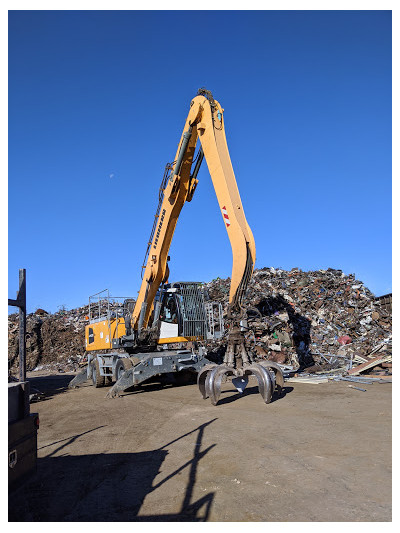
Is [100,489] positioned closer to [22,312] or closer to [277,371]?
[22,312]

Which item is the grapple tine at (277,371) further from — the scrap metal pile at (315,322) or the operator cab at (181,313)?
the scrap metal pile at (315,322)

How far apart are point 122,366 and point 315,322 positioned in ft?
30.4

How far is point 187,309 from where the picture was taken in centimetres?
1229

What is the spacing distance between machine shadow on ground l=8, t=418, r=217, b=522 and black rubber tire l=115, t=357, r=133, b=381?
5251 mm

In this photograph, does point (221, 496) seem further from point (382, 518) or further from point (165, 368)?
point (165, 368)

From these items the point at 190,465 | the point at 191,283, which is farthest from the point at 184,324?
the point at 190,465

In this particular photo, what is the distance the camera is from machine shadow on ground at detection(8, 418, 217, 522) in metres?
3.73

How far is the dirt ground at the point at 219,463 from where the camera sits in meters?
3.78

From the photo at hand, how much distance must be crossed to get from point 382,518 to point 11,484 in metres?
3.32

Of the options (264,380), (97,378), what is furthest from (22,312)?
(97,378)

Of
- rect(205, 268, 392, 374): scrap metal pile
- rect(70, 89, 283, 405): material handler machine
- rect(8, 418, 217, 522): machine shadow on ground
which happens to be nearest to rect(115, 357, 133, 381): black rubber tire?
rect(70, 89, 283, 405): material handler machine

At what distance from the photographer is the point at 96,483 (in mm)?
4656

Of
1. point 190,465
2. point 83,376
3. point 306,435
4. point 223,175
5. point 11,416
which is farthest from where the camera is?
point 83,376

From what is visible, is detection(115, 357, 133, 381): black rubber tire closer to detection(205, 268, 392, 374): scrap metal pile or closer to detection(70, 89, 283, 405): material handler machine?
detection(70, 89, 283, 405): material handler machine
